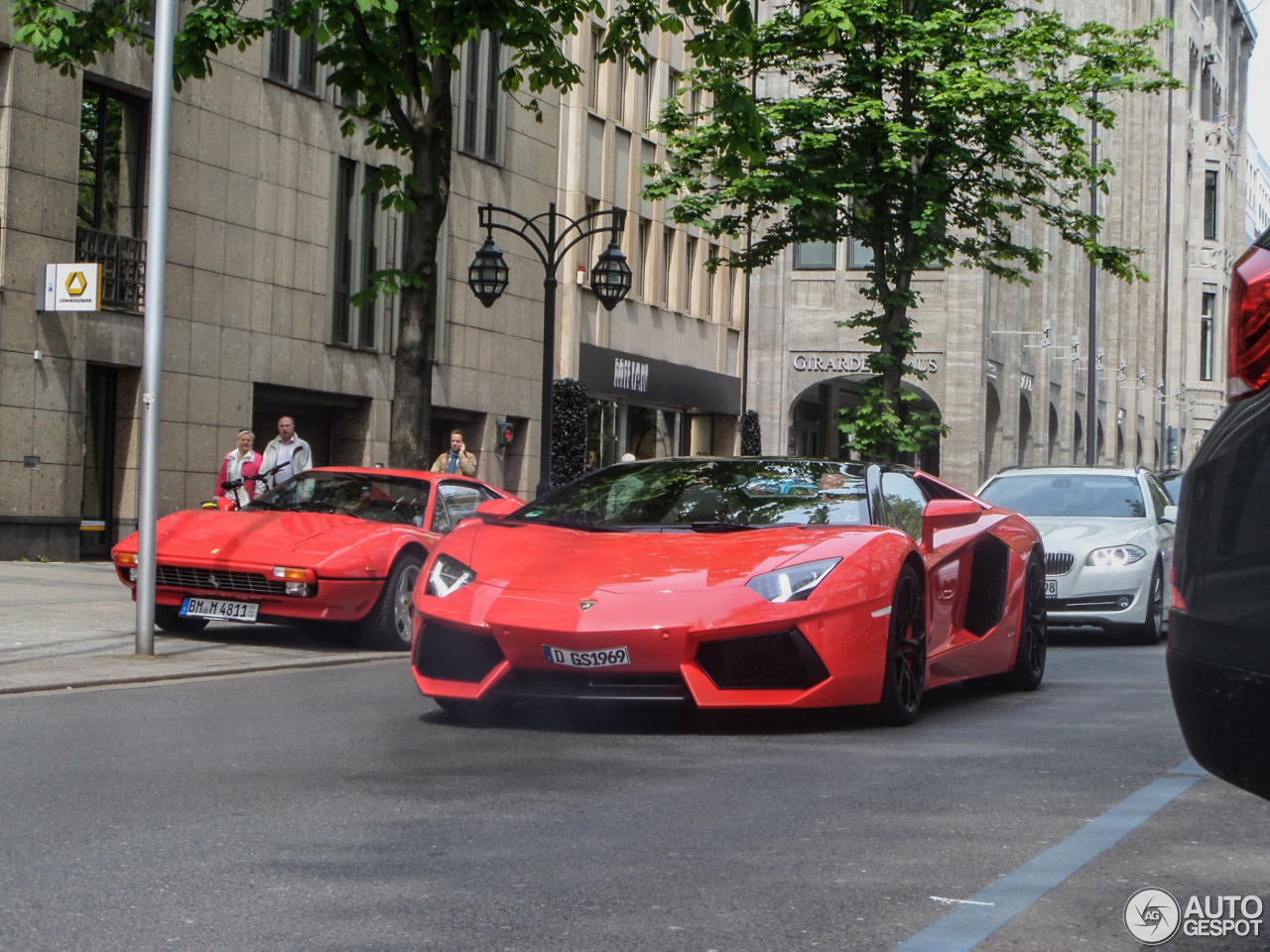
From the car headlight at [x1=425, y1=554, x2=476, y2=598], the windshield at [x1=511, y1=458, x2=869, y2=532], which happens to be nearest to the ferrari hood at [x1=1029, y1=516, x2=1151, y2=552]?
the windshield at [x1=511, y1=458, x2=869, y2=532]

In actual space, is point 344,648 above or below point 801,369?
below

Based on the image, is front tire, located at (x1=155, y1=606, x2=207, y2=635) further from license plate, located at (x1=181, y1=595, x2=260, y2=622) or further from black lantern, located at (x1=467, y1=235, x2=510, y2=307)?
black lantern, located at (x1=467, y1=235, x2=510, y2=307)

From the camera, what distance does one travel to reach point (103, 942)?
3826mm

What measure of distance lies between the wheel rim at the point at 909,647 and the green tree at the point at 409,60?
831 cm

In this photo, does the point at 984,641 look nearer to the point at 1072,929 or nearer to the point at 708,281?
the point at 1072,929

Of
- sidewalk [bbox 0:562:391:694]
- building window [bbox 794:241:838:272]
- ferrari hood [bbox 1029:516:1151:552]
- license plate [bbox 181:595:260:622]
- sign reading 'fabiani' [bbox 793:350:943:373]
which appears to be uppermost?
building window [bbox 794:241:838:272]

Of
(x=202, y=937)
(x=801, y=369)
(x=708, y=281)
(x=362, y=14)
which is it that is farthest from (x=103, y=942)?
(x=801, y=369)

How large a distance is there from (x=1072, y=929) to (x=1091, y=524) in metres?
11.1

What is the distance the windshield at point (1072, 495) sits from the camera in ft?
50.0

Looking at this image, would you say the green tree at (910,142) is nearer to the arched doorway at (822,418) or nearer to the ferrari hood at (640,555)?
the ferrari hood at (640,555)

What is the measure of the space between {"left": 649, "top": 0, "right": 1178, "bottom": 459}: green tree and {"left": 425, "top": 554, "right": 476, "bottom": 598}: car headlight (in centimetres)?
1747

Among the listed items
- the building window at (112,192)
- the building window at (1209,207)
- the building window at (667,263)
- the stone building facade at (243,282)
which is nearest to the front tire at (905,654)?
the stone building facade at (243,282)

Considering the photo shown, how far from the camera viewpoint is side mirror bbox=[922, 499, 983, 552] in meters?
8.47

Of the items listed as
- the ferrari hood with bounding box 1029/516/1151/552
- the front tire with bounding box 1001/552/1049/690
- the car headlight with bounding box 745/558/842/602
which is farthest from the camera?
the ferrari hood with bounding box 1029/516/1151/552
